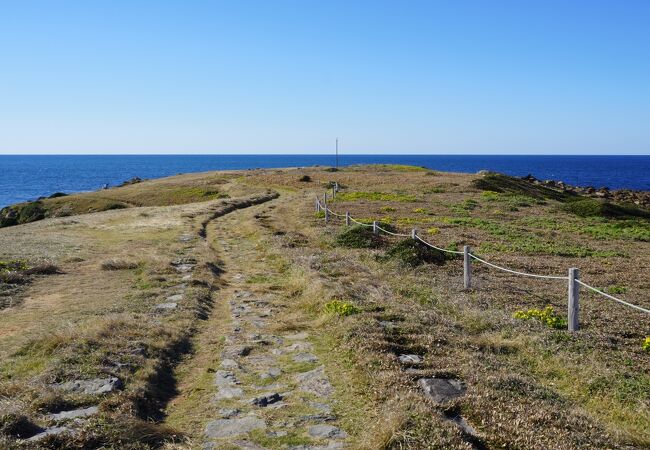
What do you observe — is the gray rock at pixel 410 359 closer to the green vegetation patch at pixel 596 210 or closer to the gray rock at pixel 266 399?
the gray rock at pixel 266 399

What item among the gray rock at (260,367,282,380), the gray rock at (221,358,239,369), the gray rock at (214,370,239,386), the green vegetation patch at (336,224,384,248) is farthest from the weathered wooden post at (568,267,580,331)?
the green vegetation patch at (336,224,384,248)

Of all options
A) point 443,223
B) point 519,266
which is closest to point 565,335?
point 519,266

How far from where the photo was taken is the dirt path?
705 cm

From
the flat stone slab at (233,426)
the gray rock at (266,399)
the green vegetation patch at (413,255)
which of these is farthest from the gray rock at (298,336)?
the green vegetation patch at (413,255)

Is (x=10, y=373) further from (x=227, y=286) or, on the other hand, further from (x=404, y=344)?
(x=227, y=286)

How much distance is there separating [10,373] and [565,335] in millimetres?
10065

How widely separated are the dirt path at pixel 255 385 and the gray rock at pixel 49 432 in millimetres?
1386

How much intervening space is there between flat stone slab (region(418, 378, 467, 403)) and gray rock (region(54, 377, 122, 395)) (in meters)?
4.52

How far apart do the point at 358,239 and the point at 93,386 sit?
15.5m

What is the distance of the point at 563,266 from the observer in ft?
64.0

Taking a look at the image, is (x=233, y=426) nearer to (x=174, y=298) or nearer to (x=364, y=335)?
(x=364, y=335)

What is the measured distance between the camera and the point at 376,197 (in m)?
47.6

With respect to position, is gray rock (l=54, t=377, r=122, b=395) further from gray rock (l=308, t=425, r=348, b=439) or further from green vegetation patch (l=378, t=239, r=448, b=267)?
green vegetation patch (l=378, t=239, r=448, b=267)

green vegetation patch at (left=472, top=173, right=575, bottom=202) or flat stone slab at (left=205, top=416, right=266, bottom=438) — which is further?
green vegetation patch at (left=472, top=173, right=575, bottom=202)
